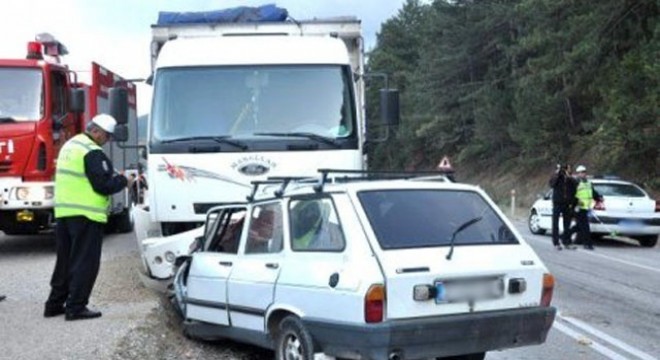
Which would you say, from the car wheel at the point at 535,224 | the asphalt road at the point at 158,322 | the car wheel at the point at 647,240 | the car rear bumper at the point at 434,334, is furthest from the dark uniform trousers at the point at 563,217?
the car rear bumper at the point at 434,334

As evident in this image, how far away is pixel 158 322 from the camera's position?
8.32 meters

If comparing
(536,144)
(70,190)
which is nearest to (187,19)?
(70,190)

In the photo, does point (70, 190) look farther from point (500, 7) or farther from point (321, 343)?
point (500, 7)

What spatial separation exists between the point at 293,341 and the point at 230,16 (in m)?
7.20

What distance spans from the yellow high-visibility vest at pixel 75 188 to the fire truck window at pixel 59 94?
18.7ft

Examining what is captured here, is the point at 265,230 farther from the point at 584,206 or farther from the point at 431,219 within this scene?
the point at 584,206

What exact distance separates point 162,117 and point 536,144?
32.5 metres

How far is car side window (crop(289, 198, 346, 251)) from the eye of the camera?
611 cm

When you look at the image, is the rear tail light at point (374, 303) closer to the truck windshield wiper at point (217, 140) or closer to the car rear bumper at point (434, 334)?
the car rear bumper at point (434, 334)

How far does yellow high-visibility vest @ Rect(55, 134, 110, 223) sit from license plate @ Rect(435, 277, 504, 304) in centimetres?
377

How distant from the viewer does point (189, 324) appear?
799cm

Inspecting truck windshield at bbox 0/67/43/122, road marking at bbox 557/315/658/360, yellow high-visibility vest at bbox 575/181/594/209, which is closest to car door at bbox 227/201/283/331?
road marking at bbox 557/315/658/360

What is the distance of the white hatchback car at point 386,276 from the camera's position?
18.6 feet

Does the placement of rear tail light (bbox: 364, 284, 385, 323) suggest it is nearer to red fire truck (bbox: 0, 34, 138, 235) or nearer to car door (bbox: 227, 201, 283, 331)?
car door (bbox: 227, 201, 283, 331)
